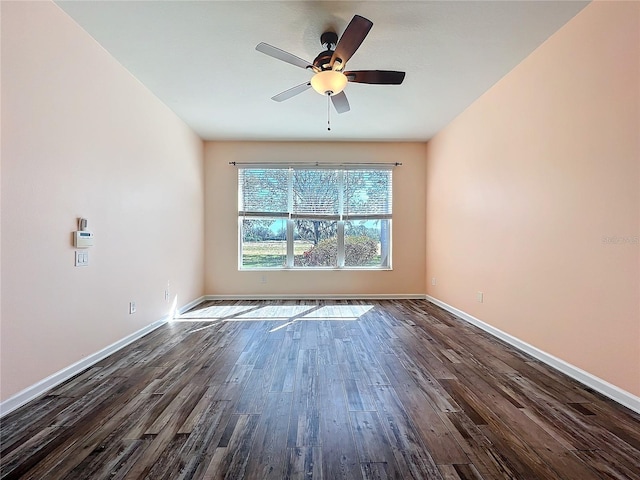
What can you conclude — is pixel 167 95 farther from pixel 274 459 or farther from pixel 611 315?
pixel 611 315

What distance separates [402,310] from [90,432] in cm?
366

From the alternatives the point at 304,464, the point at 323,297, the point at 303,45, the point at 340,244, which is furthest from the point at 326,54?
the point at 323,297

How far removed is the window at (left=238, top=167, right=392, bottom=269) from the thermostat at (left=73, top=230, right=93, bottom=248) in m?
2.71

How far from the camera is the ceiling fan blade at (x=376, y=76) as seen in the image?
7.87ft

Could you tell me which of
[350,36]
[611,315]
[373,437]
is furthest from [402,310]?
[350,36]

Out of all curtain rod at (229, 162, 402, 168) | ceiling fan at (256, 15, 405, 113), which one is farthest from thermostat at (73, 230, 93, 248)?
curtain rod at (229, 162, 402, 168)

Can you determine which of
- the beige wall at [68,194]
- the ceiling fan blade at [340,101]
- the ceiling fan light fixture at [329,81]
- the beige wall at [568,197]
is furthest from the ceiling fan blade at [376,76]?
the beige wall at [68,194]

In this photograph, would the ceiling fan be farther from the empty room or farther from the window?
the window

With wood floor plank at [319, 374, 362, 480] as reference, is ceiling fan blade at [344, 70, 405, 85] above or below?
above

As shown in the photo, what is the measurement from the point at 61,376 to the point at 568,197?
4.09 m

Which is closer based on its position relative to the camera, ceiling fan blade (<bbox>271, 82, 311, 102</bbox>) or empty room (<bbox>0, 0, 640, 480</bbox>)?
empty room (<bbox>0, 0, 640, 480</bbox>)

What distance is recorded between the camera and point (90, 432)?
160cm

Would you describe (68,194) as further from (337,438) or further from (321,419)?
(337,438)

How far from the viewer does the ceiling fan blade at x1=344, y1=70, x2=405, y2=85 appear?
2398 millimetres
